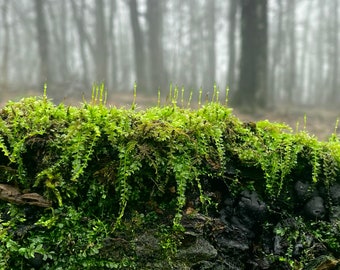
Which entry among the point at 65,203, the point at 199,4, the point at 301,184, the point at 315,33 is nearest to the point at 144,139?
the point at 65,203

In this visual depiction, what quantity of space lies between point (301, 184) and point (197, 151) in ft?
2.89

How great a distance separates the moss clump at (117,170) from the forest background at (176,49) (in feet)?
25.2

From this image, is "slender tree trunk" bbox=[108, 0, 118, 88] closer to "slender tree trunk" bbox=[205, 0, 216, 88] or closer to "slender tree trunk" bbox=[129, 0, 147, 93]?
"slender tree trunk" bbox=[129, 0, 147, 93]

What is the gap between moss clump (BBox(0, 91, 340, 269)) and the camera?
1.95 meters

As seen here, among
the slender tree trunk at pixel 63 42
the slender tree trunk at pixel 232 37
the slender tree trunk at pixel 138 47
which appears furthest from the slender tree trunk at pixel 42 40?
the slender tree trunk at pixel 63 42

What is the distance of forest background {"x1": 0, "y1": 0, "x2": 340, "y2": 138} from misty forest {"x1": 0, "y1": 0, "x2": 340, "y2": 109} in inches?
1.6

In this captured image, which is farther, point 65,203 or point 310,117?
point 310,117

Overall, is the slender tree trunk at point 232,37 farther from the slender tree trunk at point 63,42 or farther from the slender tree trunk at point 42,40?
the slender tree trunk at point 63,42

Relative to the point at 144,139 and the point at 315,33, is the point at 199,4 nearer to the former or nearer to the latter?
the point at 315,33

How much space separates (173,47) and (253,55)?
3102 cm

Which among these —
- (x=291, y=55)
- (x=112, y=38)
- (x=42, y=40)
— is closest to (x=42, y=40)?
(x=42, y=40)

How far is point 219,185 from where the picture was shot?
2420 mm

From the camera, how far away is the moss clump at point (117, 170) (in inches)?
76.9

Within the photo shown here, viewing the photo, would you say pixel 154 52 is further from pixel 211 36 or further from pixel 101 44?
pixel 211 36
